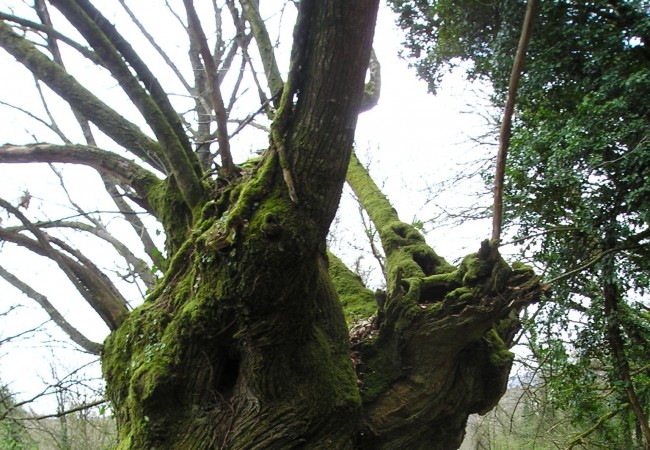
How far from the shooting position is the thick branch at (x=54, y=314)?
3.35 meters

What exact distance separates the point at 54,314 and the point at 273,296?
6.74 feet

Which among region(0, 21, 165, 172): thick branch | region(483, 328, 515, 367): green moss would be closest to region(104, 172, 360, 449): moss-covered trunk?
region(483, 328, 515, 367): green moss

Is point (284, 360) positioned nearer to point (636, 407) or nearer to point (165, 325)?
point (165, 325)

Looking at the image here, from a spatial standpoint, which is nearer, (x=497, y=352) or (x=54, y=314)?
(x=497, y=352)

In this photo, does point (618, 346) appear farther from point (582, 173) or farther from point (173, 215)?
point (173, 215)

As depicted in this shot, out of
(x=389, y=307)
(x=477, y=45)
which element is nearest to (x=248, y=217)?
(x=389, y=307)

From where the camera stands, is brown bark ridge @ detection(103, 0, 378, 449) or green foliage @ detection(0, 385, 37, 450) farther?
green foliage @ detection(0, 385, 37, 450)

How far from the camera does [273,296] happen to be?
2.46m

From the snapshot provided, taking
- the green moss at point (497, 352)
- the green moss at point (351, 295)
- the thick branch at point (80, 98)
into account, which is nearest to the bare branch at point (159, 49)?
the thick branch at point (80, 98)

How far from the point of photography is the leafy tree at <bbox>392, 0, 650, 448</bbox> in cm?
452

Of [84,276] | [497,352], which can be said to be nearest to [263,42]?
[84,276]

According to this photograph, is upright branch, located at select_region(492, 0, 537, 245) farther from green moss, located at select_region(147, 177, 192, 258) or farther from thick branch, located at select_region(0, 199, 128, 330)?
thick branch, located at select_region(0, 199, 128, 330)

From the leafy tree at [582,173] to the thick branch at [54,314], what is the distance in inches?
158

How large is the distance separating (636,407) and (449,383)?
11.1 feet
